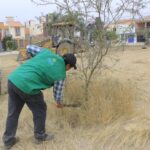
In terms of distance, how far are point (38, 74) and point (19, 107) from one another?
56cm

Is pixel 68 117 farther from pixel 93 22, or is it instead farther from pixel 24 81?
pixel 93 22

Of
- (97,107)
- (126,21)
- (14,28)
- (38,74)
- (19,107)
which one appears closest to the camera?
(38,74)

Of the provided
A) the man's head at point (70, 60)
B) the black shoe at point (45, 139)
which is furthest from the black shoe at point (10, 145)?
the man's head at point (70, 60)

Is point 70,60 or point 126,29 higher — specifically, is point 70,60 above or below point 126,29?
below

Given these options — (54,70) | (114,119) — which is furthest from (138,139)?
(54,70)

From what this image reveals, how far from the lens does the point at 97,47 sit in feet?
16.5

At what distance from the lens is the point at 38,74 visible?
12.3ft

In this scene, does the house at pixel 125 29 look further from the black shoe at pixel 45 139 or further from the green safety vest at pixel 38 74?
the black shoe at pixel 45 139

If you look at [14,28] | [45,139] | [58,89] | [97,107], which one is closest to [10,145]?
[45,139]

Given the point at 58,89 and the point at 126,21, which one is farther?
the point at 126,21

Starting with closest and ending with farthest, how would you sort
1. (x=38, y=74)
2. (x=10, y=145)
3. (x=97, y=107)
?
1. (x=38, y=74)
2. (x=10, y=145)
3. (x=97, y=107)

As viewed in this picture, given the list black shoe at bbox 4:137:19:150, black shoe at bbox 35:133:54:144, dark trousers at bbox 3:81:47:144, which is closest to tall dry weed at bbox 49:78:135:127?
black shoe at bbox 35:133:54:144

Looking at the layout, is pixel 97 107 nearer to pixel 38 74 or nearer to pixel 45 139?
pixel 45 139

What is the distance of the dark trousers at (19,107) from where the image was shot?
3.82m
